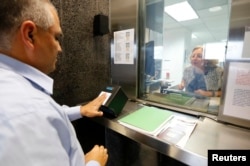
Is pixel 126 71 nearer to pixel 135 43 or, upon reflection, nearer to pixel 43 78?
pixel 135 43

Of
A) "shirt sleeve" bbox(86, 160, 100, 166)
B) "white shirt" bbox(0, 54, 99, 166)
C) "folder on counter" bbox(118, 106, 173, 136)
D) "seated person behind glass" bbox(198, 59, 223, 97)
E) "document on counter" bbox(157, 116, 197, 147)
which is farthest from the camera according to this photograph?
"seated person behind glass" bbox(198, 59, 223, 97)

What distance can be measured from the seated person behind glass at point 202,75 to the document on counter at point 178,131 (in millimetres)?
236

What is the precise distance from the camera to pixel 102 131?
144 cm

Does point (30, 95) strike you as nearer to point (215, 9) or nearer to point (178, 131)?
point (178, 131)

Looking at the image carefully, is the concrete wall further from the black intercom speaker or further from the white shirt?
the white shirt

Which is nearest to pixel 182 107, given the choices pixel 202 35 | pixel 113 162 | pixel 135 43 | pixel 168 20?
pixel 202 35

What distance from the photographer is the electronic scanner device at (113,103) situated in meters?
0.96

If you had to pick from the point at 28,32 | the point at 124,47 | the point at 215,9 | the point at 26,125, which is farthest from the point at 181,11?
the point at 26,125

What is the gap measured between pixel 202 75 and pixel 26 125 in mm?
1011

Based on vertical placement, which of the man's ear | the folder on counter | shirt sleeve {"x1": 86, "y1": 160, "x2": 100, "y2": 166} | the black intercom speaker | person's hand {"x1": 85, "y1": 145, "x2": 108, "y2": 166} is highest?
the black intercom speaker

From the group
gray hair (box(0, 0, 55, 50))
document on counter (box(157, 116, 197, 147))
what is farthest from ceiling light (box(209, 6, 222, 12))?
gray hair (box(0, 0, 55, 50))

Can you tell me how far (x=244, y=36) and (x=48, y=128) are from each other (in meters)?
0.92

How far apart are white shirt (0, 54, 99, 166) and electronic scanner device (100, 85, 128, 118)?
0.50 meters

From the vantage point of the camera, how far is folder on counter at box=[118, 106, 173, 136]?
81cm
